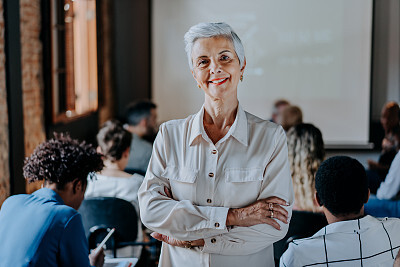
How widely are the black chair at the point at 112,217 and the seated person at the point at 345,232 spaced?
1.38 meters

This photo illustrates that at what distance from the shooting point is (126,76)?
719 cm

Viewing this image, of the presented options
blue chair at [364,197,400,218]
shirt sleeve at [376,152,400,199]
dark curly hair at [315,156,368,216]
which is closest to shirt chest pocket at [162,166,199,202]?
dark curly hair at [315,156,368,216]

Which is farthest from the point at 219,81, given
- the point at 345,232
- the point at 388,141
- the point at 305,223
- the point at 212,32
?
the point at 388,141

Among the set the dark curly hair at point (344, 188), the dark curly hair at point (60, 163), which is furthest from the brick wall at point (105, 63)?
the dark curly hair at point (344, 188)

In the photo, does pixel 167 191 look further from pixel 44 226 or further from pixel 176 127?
pixel 44 226

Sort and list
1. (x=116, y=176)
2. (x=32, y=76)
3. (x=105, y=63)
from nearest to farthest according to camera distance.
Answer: (x=116, y=176)
(x=32, y=76)
(x=105, y=63)

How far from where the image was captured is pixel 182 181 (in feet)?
5.03

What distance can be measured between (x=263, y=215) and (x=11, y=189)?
2.31 m

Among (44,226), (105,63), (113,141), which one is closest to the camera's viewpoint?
(44,226)

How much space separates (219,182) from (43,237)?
2.19 feet

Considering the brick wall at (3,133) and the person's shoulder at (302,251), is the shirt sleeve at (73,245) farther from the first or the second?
the brick wall at (3,133)

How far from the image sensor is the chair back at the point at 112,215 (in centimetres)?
277

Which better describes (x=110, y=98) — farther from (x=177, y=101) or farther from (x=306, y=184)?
(x=306, y=184)

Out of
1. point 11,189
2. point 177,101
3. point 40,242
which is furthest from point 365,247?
point 177,101
